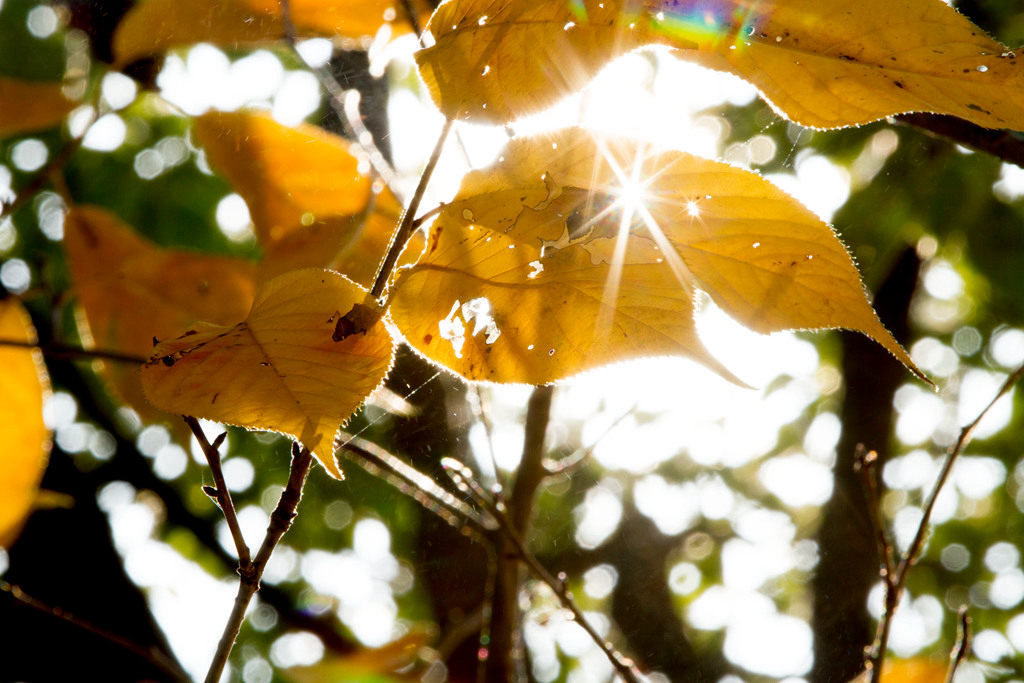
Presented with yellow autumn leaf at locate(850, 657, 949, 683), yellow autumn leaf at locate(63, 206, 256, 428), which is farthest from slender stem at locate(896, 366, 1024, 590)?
yellow autumn leaf at locate(63, 206, 256, 428)

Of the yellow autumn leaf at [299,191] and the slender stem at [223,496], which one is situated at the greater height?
the yellow autumn leaf at [299,191]

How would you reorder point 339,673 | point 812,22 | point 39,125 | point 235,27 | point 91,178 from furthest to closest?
point 91,178
point 339,673
point 39,125
point 235,27
point 812,22

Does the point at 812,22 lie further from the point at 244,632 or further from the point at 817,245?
the point at 244,632

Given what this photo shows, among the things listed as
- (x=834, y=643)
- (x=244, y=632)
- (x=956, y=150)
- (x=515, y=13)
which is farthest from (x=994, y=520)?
(x=515, y=13)

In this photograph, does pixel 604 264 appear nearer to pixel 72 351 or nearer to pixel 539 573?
pixel 539 573

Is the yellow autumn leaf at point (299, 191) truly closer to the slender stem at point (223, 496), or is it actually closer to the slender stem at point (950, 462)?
the slender stem at point (223, 496)

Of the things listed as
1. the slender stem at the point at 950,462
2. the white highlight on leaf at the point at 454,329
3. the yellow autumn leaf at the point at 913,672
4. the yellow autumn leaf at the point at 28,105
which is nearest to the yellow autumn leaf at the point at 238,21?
the yellow autumn leaf at the point at 28,105

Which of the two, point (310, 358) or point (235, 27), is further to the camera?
point (235, 27)
